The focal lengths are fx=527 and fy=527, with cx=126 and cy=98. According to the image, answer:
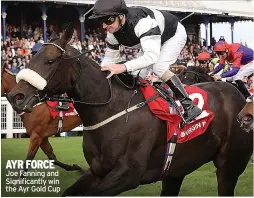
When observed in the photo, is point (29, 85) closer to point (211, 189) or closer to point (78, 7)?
point (211, 189)

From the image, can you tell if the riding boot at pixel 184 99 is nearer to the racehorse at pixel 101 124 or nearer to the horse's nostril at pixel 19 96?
the racehorse at pixel 101 124

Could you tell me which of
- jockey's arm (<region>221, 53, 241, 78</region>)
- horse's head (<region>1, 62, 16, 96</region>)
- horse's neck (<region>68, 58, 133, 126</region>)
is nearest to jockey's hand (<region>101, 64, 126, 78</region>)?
horse's neck (<region>68, 58, 133, 126</region>)

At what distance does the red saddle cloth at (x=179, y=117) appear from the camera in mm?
4672

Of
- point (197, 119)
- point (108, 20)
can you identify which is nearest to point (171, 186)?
point (197, 119)

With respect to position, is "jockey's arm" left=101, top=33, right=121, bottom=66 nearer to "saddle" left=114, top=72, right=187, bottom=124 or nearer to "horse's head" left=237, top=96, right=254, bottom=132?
"saddle" left=114, top=72, right=187, bottom=124

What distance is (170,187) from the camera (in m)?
5.51

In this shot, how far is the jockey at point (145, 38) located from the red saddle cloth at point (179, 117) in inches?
4.0

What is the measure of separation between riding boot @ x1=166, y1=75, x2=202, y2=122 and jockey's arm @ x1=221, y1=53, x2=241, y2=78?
8.60 feet

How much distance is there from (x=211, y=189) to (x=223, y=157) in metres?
1.86

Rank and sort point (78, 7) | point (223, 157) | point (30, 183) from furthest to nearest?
point (78, 7), point (30, 183), point (223, 157)

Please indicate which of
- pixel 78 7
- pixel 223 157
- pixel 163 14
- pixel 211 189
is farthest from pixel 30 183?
pixel 78 7

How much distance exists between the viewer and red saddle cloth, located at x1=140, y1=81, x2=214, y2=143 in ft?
15.3

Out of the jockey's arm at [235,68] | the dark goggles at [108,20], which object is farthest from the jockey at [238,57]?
the dark goggles at [108,20]

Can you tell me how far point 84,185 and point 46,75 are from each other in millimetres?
1002
